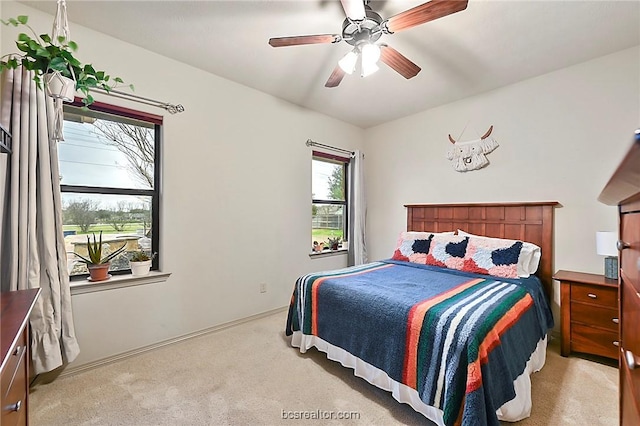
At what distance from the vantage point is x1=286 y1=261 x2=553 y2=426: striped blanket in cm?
145

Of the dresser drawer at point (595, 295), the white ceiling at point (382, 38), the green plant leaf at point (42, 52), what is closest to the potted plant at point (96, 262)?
the green plant leaf at point (42, 52)

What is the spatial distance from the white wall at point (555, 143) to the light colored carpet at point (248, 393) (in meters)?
1.18

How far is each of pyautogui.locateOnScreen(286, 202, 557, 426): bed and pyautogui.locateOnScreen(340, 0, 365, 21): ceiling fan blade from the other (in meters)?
1.77

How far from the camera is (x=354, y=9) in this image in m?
1.62

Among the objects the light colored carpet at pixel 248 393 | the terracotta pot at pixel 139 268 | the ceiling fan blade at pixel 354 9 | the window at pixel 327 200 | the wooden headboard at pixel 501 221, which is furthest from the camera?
the window at pixel 327 200

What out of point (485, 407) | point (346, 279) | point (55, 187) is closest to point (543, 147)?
point (346, 279)

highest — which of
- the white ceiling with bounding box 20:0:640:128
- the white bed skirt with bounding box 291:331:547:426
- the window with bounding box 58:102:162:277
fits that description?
the white ceiling with bounding box 20:0:640:128

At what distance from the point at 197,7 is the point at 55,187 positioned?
5.21 ft

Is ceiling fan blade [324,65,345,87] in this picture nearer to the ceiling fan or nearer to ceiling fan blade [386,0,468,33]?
the ceiling fan

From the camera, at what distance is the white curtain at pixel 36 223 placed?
179 cm

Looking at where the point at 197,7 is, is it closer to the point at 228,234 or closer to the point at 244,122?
the point at 244,122

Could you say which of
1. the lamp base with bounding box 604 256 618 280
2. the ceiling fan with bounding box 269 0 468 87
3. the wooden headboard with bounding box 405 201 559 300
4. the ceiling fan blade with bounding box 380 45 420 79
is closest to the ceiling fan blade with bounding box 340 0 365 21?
the ceiling fan with bounding box 269 0 468 87

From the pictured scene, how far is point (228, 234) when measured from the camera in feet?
9.84

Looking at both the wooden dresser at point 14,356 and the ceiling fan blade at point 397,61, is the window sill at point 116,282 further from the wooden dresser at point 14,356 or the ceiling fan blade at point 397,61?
the ceiling fan blade at point 397,61
